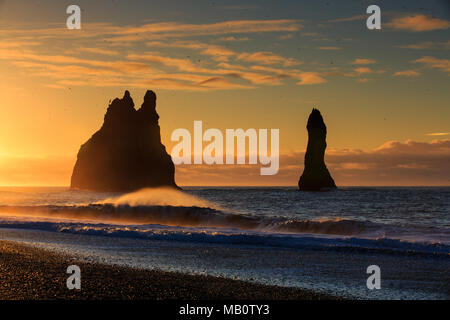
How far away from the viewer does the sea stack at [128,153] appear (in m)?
156

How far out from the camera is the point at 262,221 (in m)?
33.2

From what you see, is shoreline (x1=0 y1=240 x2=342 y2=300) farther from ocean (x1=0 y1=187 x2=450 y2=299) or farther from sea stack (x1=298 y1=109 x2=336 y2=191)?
sea stack (x1=298 y1=109 x2=336 y2=191)

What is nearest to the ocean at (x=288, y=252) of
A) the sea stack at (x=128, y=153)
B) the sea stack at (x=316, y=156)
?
the sea stack at (x=316, y=156)

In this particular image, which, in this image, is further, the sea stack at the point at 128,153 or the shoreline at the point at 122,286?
the sea stack at the point at 128,153

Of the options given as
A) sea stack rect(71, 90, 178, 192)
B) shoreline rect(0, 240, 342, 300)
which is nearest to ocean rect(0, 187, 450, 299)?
shoreline rect(0, 240, 342, 300)

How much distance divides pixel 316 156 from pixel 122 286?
14626 centimetres

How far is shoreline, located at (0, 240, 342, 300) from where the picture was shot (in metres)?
10.3

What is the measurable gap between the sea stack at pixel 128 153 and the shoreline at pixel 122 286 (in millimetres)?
141216

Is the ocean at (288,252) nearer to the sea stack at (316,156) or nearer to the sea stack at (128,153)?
the sea stack at (316,156)

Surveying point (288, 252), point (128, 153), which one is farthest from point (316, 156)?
point (288, 252)

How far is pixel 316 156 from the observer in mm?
154000

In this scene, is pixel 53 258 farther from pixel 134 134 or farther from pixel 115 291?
pixel 134 134

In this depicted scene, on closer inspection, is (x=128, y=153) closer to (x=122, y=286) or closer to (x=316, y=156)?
(x=316, y=156)
